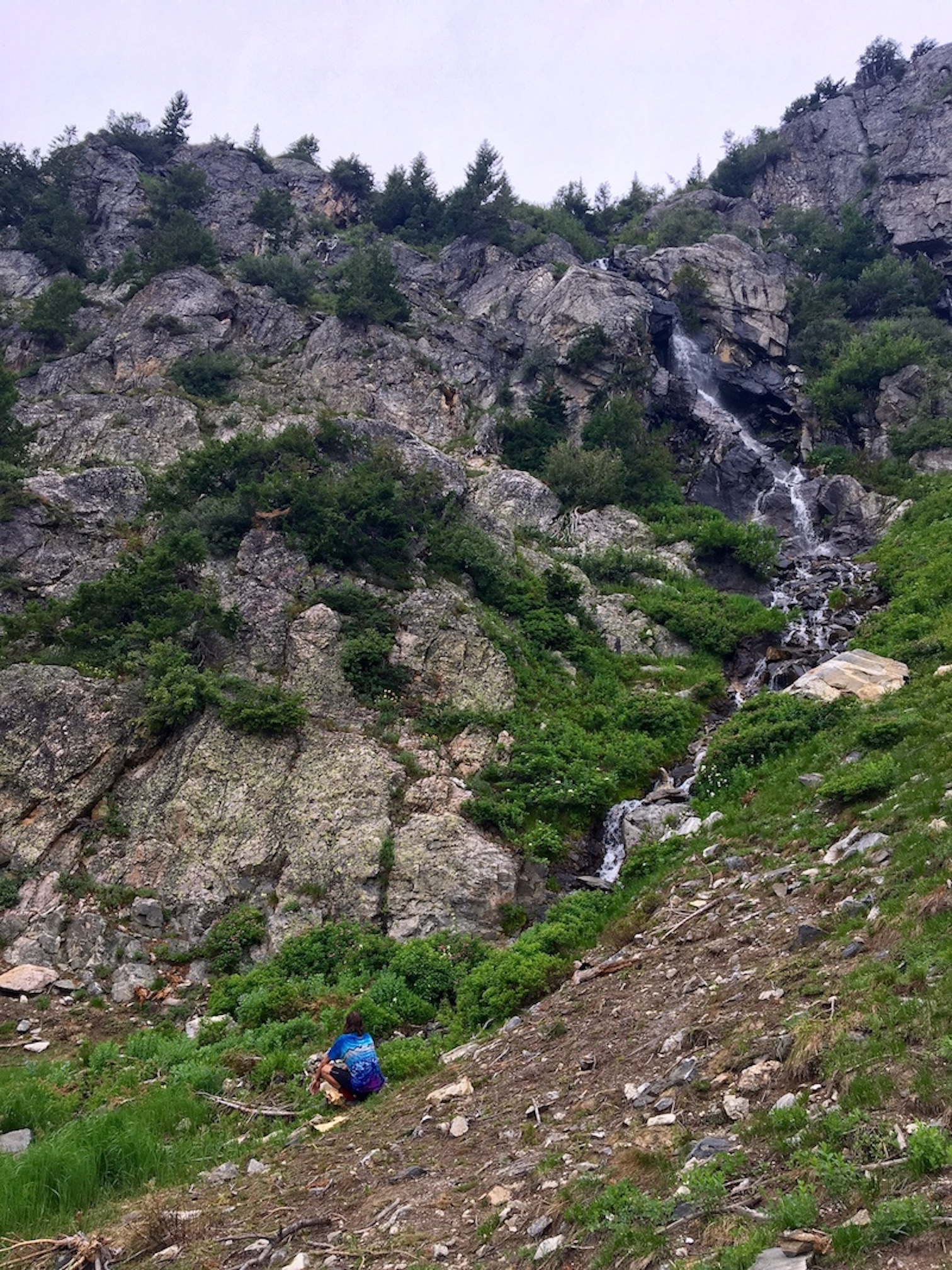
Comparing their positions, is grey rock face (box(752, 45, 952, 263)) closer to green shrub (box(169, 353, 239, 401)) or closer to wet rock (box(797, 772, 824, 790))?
green shrub (box(169, 353, 239, 401))

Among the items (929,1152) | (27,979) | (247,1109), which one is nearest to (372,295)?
(27,979)

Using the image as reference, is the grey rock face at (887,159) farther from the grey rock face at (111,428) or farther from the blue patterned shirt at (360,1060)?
the blue patterned shirt at (360,1060)

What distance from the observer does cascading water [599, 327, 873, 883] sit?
17.9 meters

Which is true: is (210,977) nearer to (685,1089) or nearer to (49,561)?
(685,1089)

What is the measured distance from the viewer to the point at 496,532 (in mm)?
30906

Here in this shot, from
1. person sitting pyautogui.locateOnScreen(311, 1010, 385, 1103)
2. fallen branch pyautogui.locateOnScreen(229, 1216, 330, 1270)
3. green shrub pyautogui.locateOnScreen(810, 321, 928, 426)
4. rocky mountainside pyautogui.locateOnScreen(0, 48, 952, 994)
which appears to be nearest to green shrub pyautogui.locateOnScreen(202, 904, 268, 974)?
rocky mountainside pyautogui.locateOnScreen(0, 48, 952, 994)

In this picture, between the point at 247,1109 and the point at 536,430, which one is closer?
the point at 247,1109

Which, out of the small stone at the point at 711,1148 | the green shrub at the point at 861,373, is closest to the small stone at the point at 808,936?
the small stone at the point at 711,1148

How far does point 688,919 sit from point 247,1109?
6.41 meters

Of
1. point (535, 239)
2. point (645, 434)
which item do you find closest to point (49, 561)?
point (645, 434)

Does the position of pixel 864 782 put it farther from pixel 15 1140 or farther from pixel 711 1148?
pixel 15 1140

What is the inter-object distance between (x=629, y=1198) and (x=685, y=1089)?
1583 mm

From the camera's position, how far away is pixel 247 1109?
9.69 m

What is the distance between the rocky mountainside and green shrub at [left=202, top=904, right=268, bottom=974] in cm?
35
